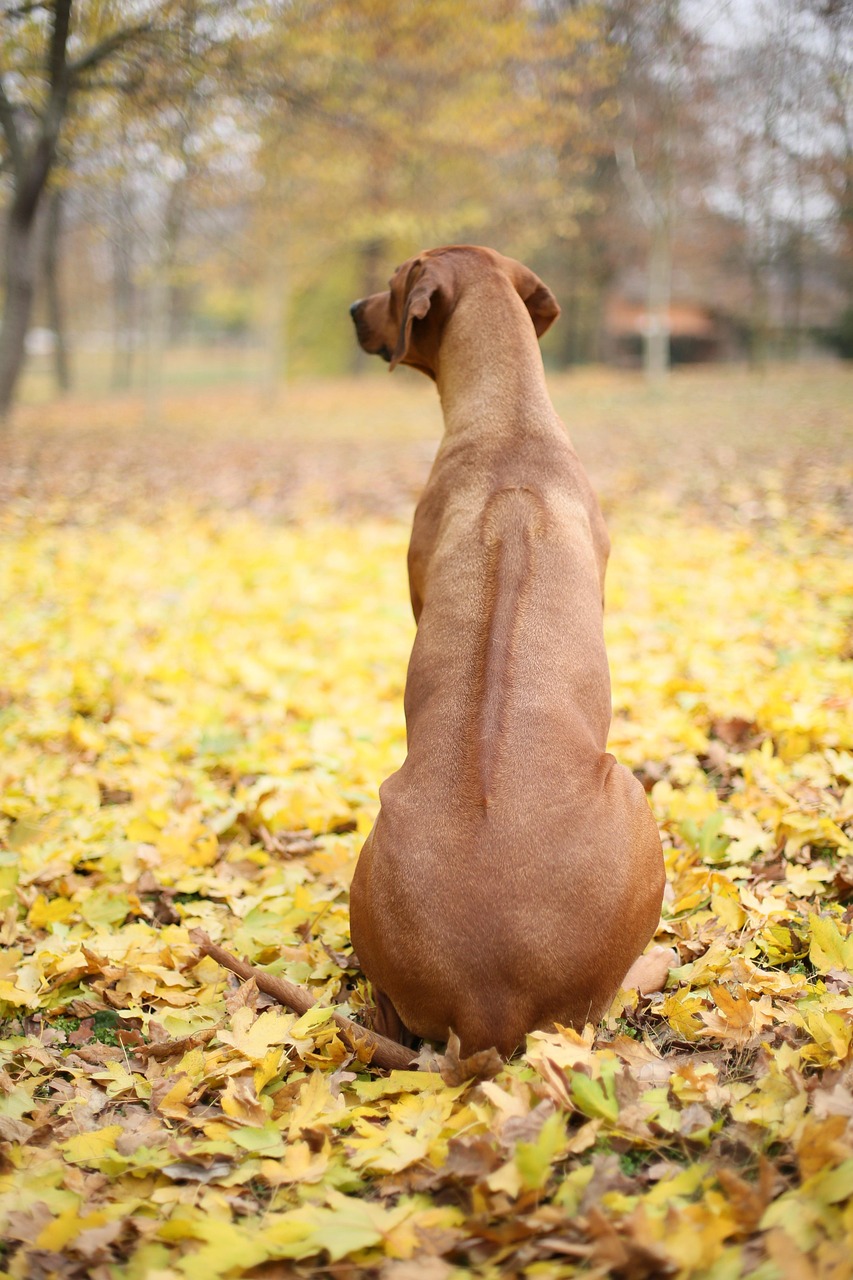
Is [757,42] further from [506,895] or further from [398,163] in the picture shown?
[506,895]

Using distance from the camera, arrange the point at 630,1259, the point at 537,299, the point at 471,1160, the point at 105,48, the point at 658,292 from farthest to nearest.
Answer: the point at 658,292 < the point at 105,48 < the point at 537,299 < the point at 471,1160 < the point at 630,1259

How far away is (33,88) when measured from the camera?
13.0 meters

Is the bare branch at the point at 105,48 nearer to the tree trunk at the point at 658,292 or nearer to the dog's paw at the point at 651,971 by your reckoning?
the tree trunk at the point at 658,292

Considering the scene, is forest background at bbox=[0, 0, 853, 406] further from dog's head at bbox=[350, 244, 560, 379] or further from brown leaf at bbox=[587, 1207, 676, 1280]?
brown leaf at bbox=[587, 1207, 676, 1280]

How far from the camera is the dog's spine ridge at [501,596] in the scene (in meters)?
2.59

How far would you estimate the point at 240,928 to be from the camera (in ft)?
11.3

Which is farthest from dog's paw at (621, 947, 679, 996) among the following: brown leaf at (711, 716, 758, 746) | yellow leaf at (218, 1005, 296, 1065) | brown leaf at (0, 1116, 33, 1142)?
brown leaf at (711, 716, 758, 746)

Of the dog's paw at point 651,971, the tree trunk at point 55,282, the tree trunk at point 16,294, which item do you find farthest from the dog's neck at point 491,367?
the tree trunk at point 55,282

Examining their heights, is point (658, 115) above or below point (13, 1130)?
above

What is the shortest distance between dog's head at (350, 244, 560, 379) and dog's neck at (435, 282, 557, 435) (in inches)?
3.2

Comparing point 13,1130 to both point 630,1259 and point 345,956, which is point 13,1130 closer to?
point 345,956

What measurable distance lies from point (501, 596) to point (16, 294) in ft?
47.5

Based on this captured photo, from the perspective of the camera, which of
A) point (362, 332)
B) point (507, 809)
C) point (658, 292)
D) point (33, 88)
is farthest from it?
point (658, 292)

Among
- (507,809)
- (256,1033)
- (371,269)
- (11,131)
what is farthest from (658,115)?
(256,1033)
